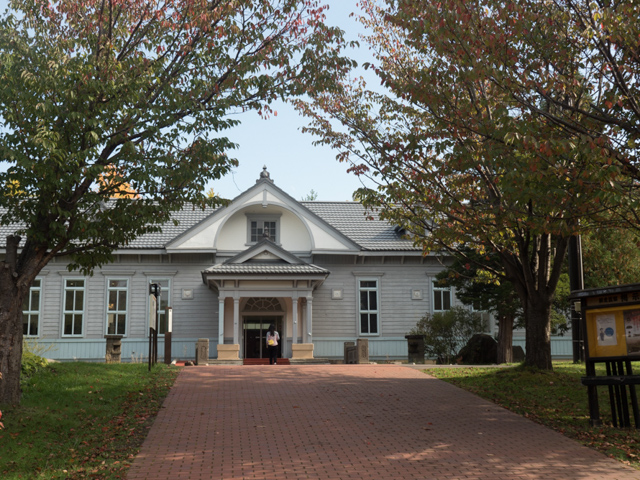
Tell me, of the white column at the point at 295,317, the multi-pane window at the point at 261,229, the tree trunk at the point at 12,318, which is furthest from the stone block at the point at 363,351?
the tree trunk at the point at 12,318

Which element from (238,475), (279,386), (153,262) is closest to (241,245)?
(153,262)

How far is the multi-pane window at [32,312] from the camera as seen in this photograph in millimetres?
27438

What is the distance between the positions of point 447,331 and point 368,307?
4026mm

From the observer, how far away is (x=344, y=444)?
9664 millimetres

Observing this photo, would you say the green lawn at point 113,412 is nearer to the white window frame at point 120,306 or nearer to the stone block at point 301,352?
the stone block at point 301,352

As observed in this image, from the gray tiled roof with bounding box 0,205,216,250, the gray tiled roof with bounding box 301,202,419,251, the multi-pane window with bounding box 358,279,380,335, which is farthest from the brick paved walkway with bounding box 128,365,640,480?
the gray tiled roof with bounding box 301,202,419,251

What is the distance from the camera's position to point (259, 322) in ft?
93.6

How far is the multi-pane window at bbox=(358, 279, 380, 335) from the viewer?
28.7 m

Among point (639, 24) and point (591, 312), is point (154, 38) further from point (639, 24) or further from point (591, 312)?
point (591, 312)

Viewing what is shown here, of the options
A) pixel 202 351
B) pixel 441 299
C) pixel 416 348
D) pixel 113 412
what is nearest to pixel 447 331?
pixel 416 348

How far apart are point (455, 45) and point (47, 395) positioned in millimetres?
9921

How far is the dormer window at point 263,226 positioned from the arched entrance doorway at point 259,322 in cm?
269

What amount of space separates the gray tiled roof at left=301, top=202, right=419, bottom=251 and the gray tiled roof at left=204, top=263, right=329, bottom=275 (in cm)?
369

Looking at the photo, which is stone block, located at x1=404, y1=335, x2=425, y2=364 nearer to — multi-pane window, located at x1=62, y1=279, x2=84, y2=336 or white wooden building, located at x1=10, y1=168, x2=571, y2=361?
white wooden building, located at x1=10, y1=168, x2=571, y2=361
